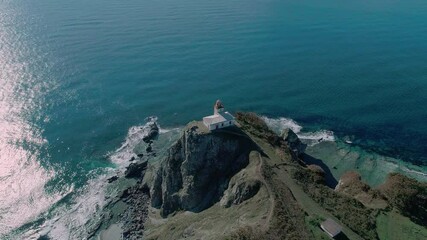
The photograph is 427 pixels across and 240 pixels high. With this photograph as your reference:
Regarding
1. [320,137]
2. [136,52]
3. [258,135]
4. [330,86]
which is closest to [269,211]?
[258,135]

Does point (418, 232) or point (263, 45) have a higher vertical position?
point (263, 45)

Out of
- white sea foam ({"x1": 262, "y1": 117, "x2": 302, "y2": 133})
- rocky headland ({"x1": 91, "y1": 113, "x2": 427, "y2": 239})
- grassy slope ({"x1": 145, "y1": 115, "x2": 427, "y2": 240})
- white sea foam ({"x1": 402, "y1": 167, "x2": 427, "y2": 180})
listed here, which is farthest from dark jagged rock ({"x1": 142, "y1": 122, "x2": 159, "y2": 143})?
white sea foam ({"x1": 402, "y1": 167, "x2": 427, "y2": 180})

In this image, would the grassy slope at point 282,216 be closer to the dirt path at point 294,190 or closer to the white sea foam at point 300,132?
the dirt path at point 294,190

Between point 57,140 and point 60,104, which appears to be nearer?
point 57,140

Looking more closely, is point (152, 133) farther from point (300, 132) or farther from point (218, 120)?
point (300, 132)

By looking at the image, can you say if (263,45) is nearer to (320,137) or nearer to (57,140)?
(320,137)

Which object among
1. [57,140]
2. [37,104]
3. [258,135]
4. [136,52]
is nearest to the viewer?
[258,135]

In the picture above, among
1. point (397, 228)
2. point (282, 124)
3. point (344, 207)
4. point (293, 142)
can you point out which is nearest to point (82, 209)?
point (293, 142)
